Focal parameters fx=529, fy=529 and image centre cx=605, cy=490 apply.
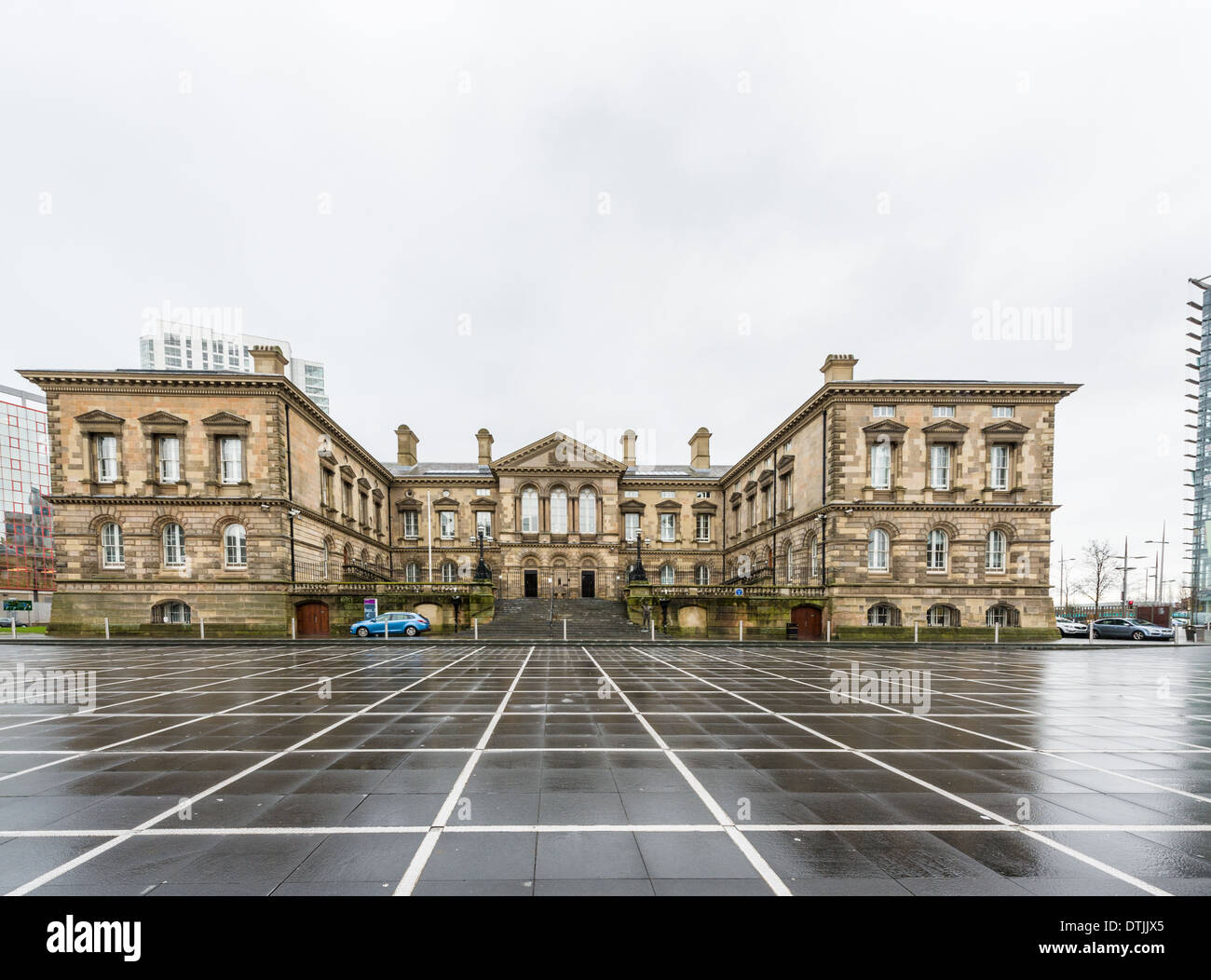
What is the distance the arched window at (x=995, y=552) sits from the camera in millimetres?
30750

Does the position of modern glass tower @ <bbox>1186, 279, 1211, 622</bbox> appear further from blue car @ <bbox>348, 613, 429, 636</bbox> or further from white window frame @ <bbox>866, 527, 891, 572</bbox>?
blue car @ <bbox>348, 613, 429, 636</bbox>

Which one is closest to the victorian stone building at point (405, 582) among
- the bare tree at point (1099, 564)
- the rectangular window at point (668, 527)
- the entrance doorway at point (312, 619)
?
the entrance doorway at point (312, 619)

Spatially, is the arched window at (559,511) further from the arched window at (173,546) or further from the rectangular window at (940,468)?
the rectangular window at (940,468)

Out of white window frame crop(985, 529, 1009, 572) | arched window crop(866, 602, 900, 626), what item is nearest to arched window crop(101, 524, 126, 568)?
arched window crop(866, 602, 900, 626)

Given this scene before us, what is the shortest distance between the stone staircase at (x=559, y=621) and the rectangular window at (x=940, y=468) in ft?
63.0

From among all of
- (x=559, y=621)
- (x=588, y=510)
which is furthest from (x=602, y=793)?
(x=588, y=510)

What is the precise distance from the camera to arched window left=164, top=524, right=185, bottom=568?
29.6 m

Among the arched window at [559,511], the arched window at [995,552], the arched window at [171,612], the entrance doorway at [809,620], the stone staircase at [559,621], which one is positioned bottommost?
the stone staircase at [559,621]

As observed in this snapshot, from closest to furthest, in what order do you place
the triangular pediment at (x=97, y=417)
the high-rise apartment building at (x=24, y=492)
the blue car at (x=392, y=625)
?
the blue car at (x=392, y=625)
the triangular pediment at (x=97, y=417)
the high-rise apartment building at (x=24, y=492)

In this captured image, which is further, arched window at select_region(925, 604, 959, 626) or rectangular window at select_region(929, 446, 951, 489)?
rectangular window at select_region(929, 446, 951, 489)

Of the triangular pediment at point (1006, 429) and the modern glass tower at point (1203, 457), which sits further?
the modern glass tower at point (1203, 457)

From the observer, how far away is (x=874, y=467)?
30.5 meters

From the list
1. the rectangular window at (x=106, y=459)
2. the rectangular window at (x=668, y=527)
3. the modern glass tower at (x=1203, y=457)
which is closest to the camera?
the rectangular window at (x=106, y=459)

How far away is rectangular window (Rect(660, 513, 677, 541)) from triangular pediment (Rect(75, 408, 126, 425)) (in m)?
39.2
